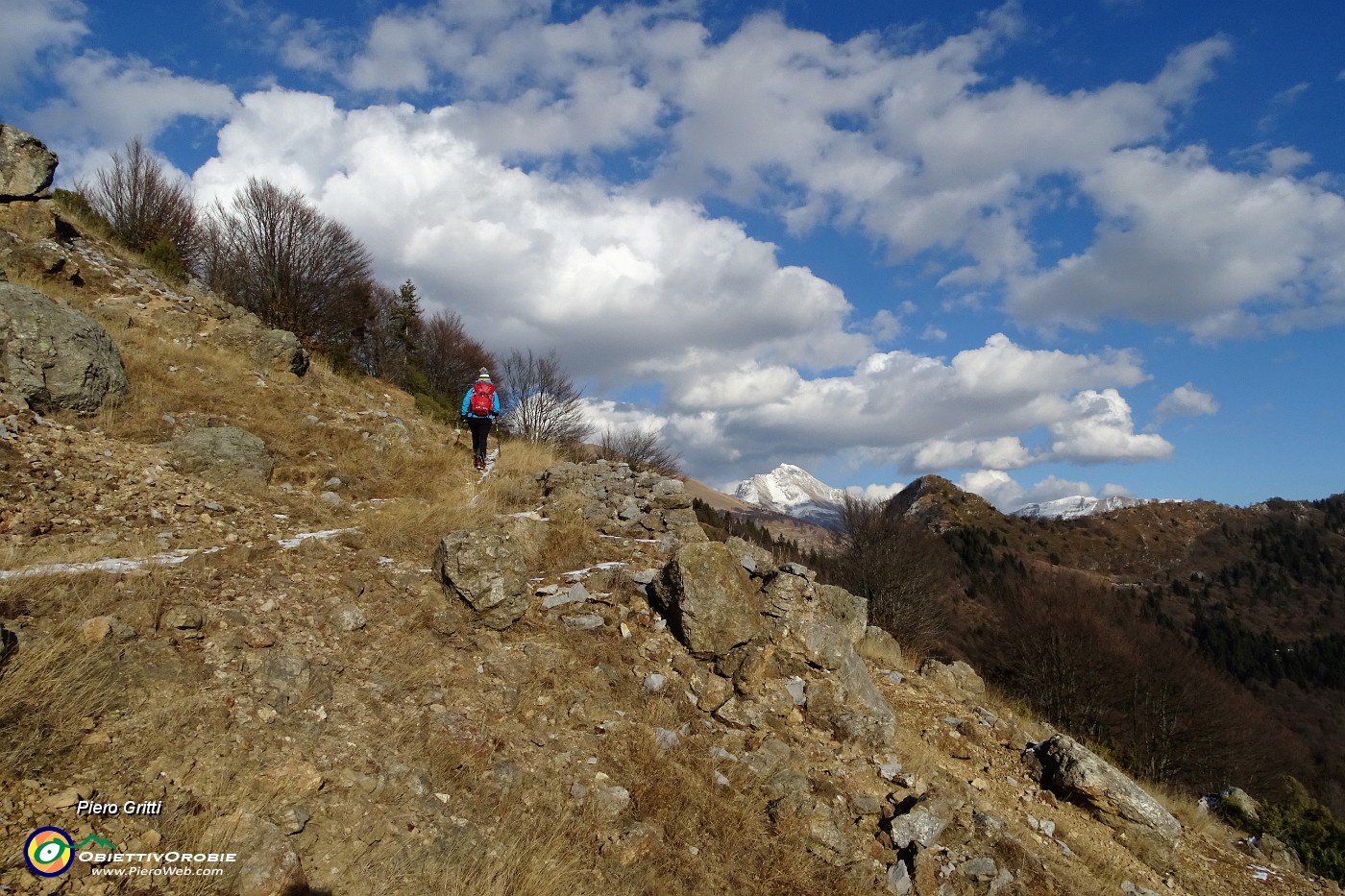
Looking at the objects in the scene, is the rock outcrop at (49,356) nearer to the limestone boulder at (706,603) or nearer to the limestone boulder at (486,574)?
the limestone boulder at (486,574)

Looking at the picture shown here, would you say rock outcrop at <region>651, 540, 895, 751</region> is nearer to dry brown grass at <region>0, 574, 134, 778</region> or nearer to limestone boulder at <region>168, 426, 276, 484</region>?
dry brown grass at <region>0, 574, 134, 778</region>

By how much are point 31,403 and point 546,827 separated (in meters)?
9.52

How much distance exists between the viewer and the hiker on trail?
13.8 m

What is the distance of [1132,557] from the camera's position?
123 metres

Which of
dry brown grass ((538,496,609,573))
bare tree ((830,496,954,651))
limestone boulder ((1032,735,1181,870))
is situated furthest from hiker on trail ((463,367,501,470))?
bare tree ((830,496,954,651))

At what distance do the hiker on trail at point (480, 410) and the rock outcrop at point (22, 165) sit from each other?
41.4 feet

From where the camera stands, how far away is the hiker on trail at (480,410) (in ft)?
45.2

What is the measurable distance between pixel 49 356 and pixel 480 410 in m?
6.64

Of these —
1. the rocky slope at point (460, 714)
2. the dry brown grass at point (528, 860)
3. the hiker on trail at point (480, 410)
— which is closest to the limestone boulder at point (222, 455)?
the rocky slope at point (460, 714)

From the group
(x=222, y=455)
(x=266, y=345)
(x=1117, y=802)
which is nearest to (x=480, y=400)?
(x=222, y=455)

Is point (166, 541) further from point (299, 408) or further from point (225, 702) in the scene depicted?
point (299, 408)

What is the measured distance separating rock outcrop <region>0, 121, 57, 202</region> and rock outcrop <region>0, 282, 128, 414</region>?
9079 mm

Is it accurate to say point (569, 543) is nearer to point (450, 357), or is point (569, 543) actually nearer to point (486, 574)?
point (486, 574)

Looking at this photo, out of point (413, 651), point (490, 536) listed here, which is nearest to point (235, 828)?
point (413, 651)
